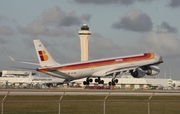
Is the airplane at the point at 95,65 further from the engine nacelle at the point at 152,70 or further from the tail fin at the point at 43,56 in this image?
the engine nacelle at the point at 152,70

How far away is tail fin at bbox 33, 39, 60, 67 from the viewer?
9688 centimetres

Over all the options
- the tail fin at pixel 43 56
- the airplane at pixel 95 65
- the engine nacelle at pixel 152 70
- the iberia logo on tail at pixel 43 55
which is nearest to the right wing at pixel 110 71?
the airplane at pixel 95 65

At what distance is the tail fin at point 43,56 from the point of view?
96.9 meters

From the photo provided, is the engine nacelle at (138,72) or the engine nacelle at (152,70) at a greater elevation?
the engine nacelle at (152,70)

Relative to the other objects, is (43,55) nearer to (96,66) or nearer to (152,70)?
(96,66)

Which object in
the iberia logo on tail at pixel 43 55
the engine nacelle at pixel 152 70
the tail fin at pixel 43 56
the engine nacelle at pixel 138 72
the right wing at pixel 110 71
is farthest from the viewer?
the engine nacelle at pixel 152 70

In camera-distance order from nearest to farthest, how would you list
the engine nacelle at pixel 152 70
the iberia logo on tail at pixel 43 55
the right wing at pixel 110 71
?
the iberia logo on tail at pixel 43 55 < the right wing at pixel 110 71 < the engine nacelle at pixel 152 70

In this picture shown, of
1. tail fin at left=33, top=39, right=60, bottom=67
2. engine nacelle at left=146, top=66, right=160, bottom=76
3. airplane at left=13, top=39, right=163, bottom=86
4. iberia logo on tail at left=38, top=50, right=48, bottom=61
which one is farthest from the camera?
engine nacelle at left=146, top=66, right=160, bottom=76

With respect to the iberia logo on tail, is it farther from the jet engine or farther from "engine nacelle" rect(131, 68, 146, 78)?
the jet engine

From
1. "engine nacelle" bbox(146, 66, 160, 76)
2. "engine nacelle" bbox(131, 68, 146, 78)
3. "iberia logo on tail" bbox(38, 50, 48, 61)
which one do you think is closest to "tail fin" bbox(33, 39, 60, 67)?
"iberia logo on tail" bbox(38, 50, 48, 61)

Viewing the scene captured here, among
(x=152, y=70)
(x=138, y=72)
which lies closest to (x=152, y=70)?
(x=152, y=70)

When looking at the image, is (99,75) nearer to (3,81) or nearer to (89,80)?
(89,80)

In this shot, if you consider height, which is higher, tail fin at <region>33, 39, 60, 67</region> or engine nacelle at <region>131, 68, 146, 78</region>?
tail fin at <region>33, 39, 60, 67</region>

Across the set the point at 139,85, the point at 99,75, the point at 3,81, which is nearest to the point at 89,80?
the point at 99,75
